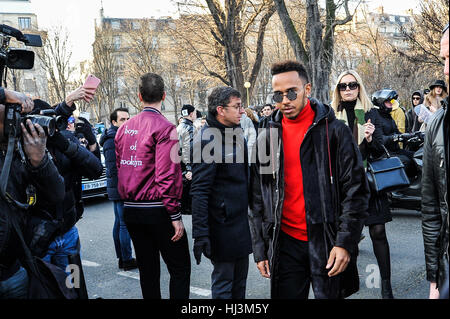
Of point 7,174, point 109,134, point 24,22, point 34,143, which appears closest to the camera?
point 7,174

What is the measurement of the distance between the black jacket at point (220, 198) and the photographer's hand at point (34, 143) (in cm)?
138

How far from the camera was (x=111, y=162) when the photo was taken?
5.62 metres

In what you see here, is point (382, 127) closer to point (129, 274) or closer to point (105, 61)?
point (129, 274)

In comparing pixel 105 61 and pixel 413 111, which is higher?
pixel 105 61

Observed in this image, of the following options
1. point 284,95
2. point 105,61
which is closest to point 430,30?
point 284,95

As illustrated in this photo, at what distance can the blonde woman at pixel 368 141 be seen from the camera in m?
4.00

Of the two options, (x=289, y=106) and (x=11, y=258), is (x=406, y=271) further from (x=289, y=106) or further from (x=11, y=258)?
(x=11, y=258)

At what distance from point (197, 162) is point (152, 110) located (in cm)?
69

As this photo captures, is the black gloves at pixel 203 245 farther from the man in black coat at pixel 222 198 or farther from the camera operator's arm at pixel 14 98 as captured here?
the camera operator's arm at pixel 14 98

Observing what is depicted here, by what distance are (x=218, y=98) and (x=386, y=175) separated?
5.70ft

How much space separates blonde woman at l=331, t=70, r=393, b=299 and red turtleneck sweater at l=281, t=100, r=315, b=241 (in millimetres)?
1445

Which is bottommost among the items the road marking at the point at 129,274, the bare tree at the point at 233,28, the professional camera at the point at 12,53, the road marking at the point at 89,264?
the road marking at the point at 89,264

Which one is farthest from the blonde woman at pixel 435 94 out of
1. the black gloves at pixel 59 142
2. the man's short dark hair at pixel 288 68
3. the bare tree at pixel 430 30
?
the black gloves at pixel 59 142
